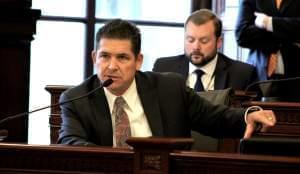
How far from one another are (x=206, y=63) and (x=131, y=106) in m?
1.47

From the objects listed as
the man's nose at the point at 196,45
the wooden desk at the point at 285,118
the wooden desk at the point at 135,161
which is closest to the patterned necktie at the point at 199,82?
the man's nose at the point at 196,45

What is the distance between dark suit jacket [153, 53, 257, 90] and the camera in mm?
4551

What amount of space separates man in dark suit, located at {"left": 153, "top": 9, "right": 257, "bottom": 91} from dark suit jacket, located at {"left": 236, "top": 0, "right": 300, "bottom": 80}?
206mm

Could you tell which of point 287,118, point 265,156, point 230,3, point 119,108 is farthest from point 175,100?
point 230,3

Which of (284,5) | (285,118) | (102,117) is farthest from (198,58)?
(102,117)

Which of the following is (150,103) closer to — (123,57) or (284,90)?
(123,57)

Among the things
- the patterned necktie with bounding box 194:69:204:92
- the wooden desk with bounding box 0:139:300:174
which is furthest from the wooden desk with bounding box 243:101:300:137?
the wooden desk with bounding box 0:139:300:174

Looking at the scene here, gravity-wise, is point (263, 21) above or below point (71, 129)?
above

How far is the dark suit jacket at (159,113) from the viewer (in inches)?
121

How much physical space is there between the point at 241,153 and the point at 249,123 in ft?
2.41

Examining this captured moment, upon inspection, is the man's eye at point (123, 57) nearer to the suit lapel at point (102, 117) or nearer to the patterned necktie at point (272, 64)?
the suit lapel at point (102, 117)

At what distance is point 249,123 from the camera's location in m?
3.00

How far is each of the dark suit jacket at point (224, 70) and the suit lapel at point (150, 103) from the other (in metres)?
1.28

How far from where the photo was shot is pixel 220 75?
4.55m
